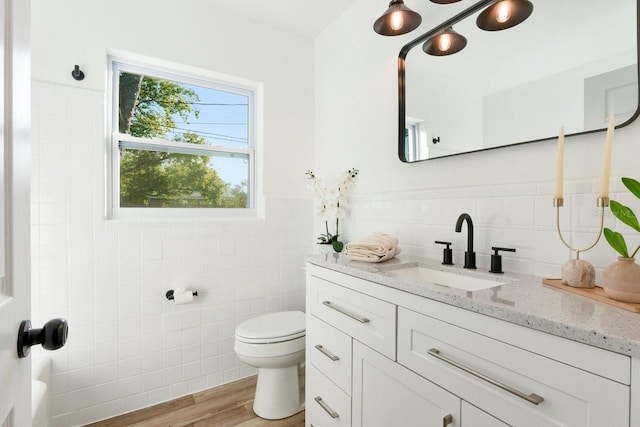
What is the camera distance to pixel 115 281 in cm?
179

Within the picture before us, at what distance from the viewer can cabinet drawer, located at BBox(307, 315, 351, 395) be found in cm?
130

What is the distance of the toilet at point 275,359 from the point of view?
1.69m

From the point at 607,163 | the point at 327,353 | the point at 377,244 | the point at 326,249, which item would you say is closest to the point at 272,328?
the point at 327,353

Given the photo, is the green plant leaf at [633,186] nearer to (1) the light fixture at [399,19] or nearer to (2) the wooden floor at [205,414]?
(1) the light fixture at [399,19]

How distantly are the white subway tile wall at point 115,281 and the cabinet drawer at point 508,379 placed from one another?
144 centimetres

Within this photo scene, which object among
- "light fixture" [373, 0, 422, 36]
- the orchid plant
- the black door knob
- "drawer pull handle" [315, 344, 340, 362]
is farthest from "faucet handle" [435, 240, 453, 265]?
the black door knob

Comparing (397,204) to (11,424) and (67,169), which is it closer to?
(11,424)

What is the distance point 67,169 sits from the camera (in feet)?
5.45

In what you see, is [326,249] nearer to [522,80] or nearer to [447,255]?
[447,255]

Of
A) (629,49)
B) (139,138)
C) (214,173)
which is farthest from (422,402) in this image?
(139,138)

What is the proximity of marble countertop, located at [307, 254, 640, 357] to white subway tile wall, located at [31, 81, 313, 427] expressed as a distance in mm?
1272

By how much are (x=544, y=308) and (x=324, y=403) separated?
1078mm

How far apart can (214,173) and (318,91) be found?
41.2 inches

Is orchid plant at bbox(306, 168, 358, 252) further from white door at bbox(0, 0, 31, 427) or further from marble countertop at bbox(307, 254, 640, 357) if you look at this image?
white door at bbox(0, 0, 31, 427)
